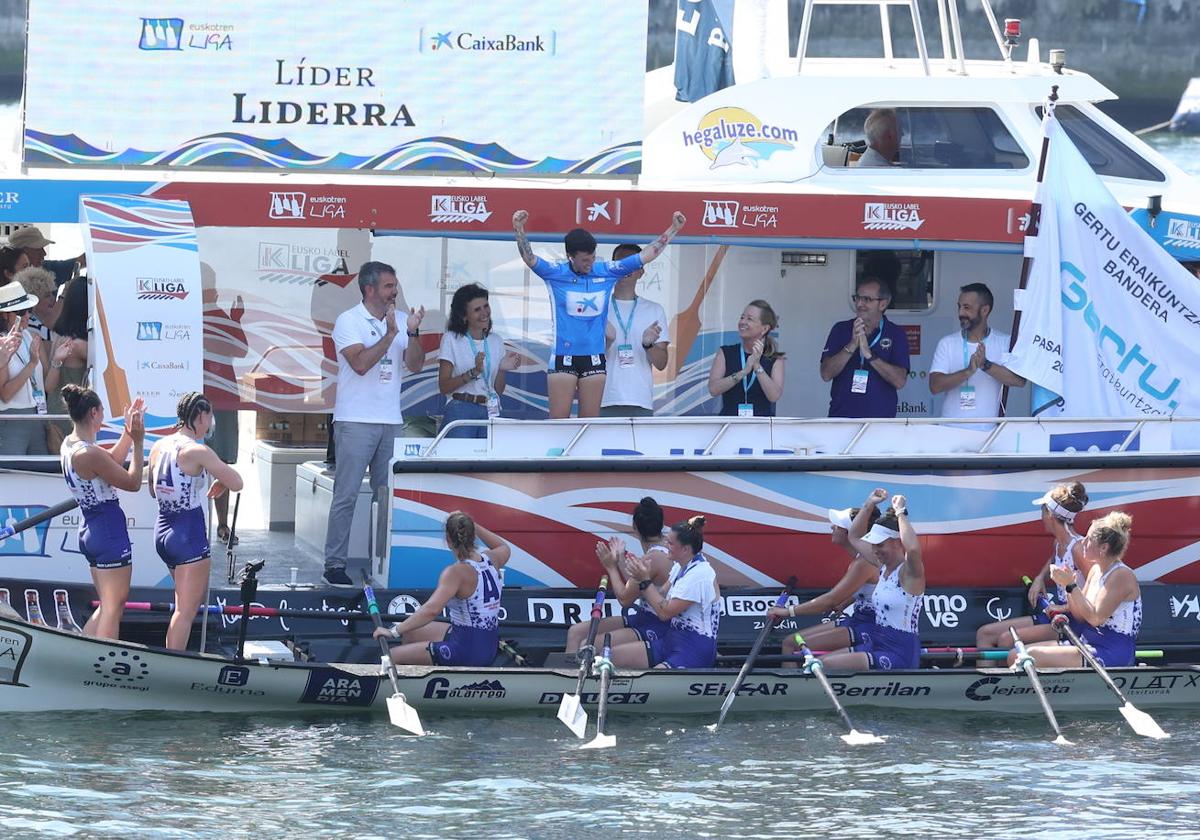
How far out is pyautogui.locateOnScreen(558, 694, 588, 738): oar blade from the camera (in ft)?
35.3

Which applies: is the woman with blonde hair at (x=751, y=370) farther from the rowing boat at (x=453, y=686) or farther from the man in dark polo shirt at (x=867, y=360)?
the rowing boat at (x=453, y=686)

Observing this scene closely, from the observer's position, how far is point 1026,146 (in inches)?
533

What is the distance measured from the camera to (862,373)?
12.7 m

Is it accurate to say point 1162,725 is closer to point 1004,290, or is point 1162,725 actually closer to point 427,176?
point 1004,290

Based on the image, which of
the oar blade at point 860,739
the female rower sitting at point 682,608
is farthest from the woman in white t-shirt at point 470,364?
the oar blade at point 860,739

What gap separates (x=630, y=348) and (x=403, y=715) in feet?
10.5

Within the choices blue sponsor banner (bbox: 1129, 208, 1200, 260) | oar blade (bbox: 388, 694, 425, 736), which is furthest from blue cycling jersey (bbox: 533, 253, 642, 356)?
blue sponsor banner (bbox: 1129, 208, 1200, 260)

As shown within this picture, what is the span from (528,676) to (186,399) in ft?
8.19

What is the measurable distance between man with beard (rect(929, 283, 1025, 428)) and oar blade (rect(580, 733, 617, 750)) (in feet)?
11.6

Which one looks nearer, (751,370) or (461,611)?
(461,611)

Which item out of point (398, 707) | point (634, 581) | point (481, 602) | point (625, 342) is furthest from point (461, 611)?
point (625, 342)

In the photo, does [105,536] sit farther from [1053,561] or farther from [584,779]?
[1053,561]

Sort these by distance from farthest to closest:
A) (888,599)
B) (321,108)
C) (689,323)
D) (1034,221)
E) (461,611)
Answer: (689,323) < (1034,221) < (321,108) < (888,599) < (461,611)

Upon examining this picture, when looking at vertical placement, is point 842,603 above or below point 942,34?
below
